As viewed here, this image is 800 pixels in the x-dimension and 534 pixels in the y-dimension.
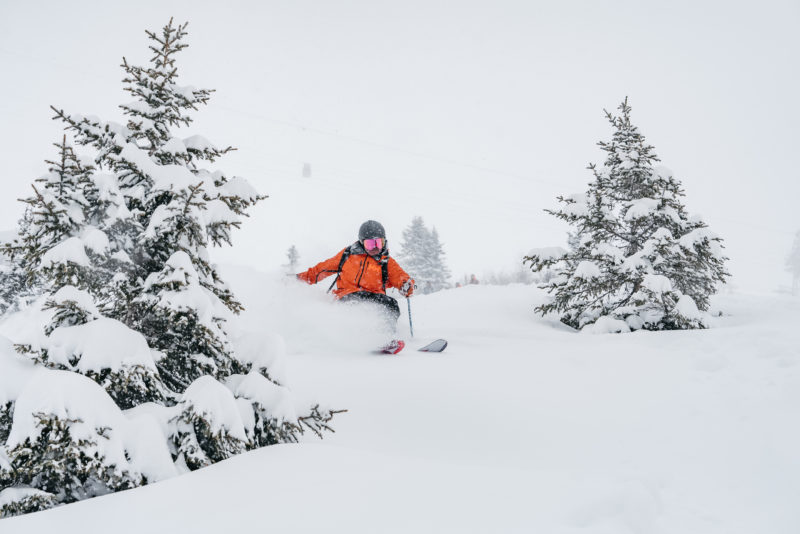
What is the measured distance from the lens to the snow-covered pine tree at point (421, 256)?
41156 mm

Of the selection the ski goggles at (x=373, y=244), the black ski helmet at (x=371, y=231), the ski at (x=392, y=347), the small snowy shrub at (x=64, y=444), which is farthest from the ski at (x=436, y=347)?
the small snowy shrub at (x=64, y=444)

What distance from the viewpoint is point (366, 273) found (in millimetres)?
8062

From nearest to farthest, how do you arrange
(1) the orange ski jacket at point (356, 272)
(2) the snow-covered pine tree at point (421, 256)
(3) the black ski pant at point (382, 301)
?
(3) the black ski pant at point (382, 301) < (1) the orange ski jacket at point (356, 272) < (2) the snow-covered pine tree at point (421, 256)

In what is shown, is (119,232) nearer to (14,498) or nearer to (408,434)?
(14,498)

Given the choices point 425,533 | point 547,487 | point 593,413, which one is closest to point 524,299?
point 593,413

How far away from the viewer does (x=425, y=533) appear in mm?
2145

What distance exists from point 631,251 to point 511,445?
25.4 feet

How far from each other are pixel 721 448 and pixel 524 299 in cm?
827

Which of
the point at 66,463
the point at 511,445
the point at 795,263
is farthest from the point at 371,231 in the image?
the point at 795,263

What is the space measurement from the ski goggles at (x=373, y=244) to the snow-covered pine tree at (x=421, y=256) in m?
31.9

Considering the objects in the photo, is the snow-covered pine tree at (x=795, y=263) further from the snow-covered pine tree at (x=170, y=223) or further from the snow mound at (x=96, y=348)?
the snow mound at (x=96, y=348)

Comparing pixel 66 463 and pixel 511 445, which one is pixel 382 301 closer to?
pixel 511 445

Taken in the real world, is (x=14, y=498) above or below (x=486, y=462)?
above

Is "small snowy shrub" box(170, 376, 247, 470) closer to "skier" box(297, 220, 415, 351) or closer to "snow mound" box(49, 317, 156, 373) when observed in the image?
"snow mound" box(49, 317, 156, 373)
